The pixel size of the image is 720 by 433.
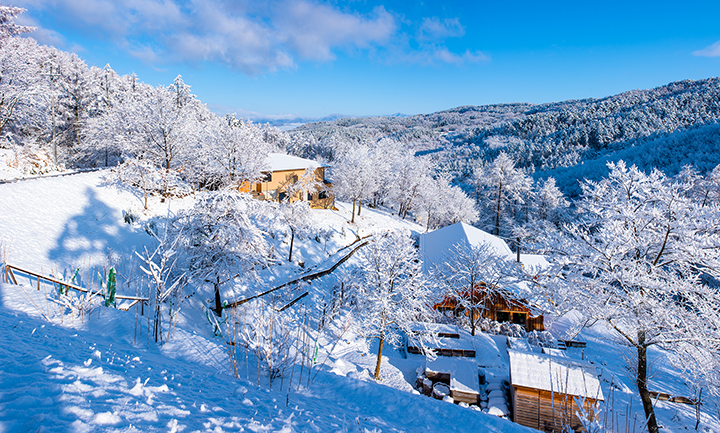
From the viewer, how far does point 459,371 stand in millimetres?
14609

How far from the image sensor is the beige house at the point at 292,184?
3306 cm

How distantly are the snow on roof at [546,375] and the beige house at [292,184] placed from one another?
24880 millimetres

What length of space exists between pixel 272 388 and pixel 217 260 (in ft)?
28.3

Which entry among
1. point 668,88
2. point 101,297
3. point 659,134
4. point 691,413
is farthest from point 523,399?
point 668,88

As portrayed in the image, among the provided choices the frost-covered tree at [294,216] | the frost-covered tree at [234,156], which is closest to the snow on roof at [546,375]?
the frost-covered tree at [294,216]

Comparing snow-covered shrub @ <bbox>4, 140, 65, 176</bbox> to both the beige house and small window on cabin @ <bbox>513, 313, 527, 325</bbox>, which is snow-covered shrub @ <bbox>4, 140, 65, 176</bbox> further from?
small window on cabin @ <bbox>513, 313, 527, 325</bbox>

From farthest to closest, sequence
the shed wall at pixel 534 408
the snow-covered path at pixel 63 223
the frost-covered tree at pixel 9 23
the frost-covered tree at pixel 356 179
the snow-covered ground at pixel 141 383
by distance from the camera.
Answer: the frost-covered tree at pixel 356 179 → the frost-covered tree at pixel 9 23 → the snow-covered path at pixel 63 223 → the shed wall at pixel 534 408 → the snow-covered ground at pixel 141 383

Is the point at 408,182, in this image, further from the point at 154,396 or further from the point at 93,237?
the point at 154,396

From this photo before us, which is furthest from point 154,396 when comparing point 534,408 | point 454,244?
point 454,244

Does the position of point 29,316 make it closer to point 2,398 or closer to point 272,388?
point 2,398

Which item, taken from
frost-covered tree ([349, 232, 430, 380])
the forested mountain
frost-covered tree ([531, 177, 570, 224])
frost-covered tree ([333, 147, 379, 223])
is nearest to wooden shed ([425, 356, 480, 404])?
frost-covered tree ([349, 232, 430, 380])

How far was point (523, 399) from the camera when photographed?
12672mm

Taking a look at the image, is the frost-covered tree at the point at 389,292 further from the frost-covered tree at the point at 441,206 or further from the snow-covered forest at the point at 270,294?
the frost-covered tree at the point at 441,206

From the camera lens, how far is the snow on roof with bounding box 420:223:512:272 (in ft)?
80.1
